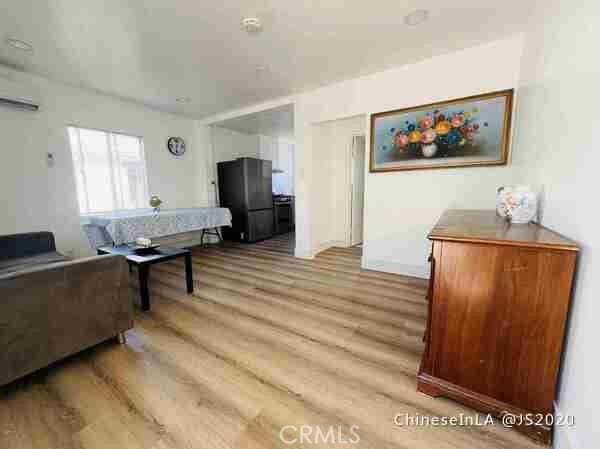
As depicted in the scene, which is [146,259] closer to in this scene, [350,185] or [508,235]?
[508,235]

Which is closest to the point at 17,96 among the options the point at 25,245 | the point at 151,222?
the point at 25,245

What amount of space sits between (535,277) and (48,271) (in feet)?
7.80

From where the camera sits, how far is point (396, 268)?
3.00 m

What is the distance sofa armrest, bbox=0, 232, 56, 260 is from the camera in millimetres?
2248

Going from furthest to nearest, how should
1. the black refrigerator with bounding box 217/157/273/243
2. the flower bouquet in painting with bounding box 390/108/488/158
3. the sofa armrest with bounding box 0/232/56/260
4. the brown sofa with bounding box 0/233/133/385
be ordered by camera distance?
the black refrigerator with bounding box 217/157/273/243
the flower bouquet in painting with bounding box 390/108/488/158
the sofa armrest with bounding box 0/232/56/260
the brown sofa with bounding box 0/233/133/385

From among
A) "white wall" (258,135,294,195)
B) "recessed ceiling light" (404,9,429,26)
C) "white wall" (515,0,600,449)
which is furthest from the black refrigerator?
"white wall" (515,0,600,449)

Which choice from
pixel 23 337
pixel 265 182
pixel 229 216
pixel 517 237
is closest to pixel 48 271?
pixel 23 337

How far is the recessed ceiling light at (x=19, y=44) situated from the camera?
218cm

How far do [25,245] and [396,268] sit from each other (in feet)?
13.2

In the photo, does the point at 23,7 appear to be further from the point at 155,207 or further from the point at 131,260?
the point at 155,207

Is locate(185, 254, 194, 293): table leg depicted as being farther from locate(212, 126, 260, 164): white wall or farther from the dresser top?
locate(212, 126, 260, 164): white wall

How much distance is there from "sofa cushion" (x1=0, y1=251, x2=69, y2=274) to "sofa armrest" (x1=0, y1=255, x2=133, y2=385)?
1.09 metres

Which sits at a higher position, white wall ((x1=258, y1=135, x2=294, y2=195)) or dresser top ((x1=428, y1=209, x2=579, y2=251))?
white wall ((x1=258, y1=135, x2=294, y2=195))

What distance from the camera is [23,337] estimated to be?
4.11 ft
